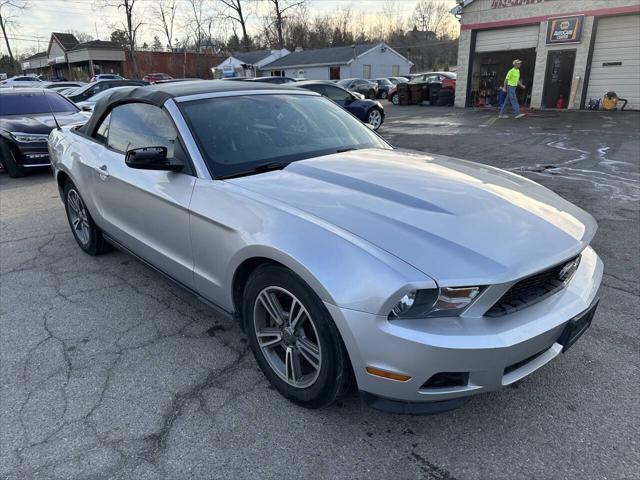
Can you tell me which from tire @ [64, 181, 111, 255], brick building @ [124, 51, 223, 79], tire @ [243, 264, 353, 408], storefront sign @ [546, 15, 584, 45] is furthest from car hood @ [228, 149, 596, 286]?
brick building @ [124, 51, 223, 79]

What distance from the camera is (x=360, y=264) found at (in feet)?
6.43

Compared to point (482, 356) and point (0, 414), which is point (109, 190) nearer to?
point (0, 414)

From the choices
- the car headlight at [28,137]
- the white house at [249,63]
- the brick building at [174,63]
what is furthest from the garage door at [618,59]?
the brick building at [174,63]

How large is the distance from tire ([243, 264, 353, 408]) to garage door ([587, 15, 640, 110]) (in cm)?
1926

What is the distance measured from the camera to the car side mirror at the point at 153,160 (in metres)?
2.78

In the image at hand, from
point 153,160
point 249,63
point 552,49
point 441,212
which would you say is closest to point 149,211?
point 153,160

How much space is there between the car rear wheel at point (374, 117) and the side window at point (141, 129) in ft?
34.4

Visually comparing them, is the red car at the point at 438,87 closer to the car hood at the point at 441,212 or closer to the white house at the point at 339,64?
the car hood at the point at 441,212

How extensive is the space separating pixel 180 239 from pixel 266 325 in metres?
0.85

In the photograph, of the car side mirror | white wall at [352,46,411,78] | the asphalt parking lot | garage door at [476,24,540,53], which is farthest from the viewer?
white wall at [352,46,411,78]

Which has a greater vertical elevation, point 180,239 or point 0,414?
point 180,239

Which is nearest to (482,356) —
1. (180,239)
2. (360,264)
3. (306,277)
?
(360,264)

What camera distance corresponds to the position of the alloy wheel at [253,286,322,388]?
2.27 m

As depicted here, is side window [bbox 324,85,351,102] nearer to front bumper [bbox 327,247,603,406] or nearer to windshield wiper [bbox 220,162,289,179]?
windshield wiper [bbox 220,162,289,179]
